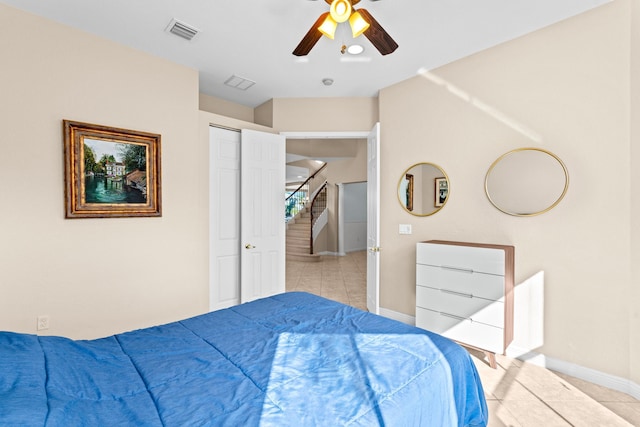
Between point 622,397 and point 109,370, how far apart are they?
3235 millimetres

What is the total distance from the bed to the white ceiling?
2.31 meters

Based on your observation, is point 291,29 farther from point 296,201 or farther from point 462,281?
point 296,201

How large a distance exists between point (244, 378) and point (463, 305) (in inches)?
84.6

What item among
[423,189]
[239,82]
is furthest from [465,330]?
[239,82]

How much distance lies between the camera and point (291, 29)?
255 cm

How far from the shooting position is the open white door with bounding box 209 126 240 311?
11.4 ft

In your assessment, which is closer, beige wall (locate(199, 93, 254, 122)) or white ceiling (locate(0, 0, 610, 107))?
white ceiling (locate(0, 0, 610, 107))

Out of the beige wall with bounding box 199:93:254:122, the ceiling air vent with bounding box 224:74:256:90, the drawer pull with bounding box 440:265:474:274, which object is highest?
the ceiling air vent with bounding box 224:74:256:90

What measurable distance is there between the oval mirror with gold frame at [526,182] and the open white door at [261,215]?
2434 mm

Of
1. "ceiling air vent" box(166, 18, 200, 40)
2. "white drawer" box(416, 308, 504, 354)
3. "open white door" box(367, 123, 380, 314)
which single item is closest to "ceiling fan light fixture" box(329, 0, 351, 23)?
"ceiling air vent" box(166, 18, 200, 40)

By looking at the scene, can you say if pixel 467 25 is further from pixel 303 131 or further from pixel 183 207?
pixel 183 207

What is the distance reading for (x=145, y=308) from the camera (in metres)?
2.89

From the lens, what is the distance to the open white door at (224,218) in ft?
11.4

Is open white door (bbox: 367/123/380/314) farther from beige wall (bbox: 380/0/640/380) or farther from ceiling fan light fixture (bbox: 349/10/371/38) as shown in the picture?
ceiling fan light fixture (bbox: 349/10/371/38)
